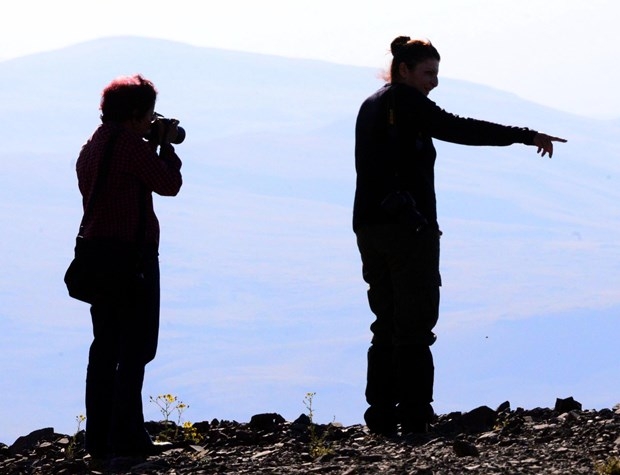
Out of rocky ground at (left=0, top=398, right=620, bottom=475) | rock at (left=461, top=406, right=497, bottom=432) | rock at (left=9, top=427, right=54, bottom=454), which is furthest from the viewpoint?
rock at (left=9, top=427, right=54, bottom=454)

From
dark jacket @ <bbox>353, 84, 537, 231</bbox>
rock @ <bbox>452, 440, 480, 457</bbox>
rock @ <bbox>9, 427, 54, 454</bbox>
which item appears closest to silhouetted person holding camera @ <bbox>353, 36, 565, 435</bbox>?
dark jacket @ <bbox>353, 84, 537, 231</bbox>

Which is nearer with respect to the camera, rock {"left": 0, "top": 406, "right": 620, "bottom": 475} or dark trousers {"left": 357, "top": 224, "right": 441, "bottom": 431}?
rock {"left": 0, "top": 406, "right": 620, "bottom": 475}

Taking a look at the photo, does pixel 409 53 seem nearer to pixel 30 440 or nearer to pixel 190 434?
pixel 190 434

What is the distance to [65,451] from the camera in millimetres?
8648

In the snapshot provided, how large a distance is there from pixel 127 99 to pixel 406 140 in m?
1.72

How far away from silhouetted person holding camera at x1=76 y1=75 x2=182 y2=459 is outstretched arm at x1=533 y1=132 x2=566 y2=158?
221 centimetres

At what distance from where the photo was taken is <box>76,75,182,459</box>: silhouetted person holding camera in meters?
7.23

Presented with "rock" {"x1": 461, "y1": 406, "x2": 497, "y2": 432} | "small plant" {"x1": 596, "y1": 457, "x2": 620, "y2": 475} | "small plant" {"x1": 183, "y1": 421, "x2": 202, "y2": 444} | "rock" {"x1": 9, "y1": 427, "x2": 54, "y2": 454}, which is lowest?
"small plant" {"x1": 596, "y1": 457, "x2": 620, "y2": 475}

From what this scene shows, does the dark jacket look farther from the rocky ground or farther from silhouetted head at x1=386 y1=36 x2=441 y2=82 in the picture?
the rocky ground

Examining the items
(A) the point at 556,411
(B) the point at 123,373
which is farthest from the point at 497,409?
(B) the point at 123,373

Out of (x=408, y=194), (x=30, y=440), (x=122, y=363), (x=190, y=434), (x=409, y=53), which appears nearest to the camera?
(x=122, y=363)

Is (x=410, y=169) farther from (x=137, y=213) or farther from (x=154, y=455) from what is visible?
(x=154, y=455)

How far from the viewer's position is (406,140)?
25.5 ft

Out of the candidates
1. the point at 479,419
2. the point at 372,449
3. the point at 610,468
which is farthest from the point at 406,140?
the point at 610,468
